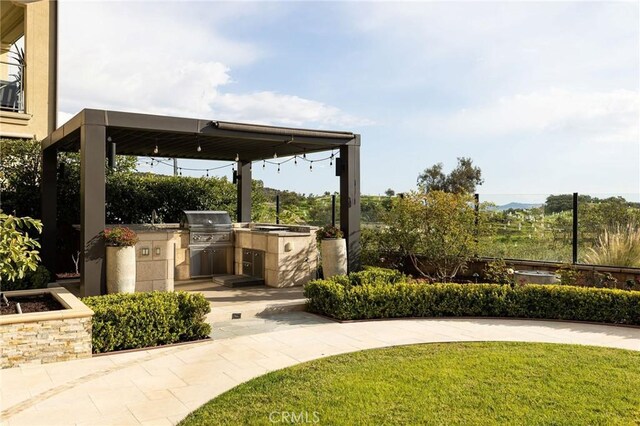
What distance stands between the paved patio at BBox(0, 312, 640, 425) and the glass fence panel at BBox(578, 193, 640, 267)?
3043mm

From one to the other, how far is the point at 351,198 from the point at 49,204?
7494 mm

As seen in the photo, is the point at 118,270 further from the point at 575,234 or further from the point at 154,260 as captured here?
the point at 575,234

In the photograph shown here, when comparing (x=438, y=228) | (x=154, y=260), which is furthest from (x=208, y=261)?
(x=438, y=228)

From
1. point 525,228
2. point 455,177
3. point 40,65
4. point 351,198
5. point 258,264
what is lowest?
point 258,264

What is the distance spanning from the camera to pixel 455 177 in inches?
1368

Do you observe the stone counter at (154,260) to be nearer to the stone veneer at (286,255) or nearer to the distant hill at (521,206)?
the stone veneer at (286,255)

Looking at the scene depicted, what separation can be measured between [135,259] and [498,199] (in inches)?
340

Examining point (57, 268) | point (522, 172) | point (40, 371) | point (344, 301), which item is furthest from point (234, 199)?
point (522, 172)

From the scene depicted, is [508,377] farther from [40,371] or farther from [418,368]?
[40,371]

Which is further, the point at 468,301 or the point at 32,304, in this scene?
the point at 468,301

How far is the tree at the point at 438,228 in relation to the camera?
1091 cm

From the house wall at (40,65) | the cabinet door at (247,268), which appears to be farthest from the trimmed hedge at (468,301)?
the house wall at (40,65)

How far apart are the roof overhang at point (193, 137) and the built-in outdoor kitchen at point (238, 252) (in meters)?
1.98

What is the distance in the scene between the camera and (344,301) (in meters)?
8.75
